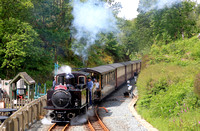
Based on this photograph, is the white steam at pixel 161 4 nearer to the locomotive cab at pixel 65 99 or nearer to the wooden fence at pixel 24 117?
the locomotive cab at pixel 65 99

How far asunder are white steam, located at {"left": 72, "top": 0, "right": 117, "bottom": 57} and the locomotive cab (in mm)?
17699

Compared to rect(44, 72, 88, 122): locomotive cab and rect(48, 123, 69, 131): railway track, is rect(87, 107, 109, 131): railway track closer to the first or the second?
rect(44, 72, 88, 122): locomotive cab

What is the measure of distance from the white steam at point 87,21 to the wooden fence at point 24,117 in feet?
56.2

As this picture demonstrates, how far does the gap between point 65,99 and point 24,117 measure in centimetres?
203

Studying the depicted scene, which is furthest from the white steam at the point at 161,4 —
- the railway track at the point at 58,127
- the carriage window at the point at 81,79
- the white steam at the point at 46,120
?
the railway track at the point at 58,127

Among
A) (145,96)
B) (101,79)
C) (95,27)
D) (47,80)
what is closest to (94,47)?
(95,27)

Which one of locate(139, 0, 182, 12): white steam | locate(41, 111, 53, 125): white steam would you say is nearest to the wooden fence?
locate(41, 111, 53, 125): white steam

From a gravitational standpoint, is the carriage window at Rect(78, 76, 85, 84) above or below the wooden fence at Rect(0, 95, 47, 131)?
above

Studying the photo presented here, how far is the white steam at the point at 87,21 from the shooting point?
29.4 metres

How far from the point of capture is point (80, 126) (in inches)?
470

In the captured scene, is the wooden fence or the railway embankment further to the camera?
the railway embankment

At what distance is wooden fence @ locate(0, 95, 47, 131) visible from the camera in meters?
9.00

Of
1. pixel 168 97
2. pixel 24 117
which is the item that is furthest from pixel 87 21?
pixel 24 117

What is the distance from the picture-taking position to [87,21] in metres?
30.5
